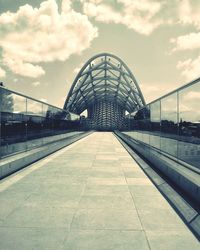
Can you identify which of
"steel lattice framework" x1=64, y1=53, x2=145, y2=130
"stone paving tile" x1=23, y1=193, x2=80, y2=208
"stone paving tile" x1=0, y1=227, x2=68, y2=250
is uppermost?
"steel lattice framework" x1=64, y1=53, x2=145, y2=130

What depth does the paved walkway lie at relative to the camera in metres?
3.04

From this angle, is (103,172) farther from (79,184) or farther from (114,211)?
(114,211)

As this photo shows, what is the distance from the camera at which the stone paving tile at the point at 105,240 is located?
2.92 metres

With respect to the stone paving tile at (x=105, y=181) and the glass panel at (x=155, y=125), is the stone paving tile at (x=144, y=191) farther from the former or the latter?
the glass panel at (x=155, y=125)

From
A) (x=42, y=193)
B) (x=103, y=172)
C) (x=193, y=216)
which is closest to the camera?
(x=193, y=216)

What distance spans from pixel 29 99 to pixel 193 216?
7805 mm

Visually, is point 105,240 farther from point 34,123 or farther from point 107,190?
point 34,123

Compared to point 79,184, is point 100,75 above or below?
above

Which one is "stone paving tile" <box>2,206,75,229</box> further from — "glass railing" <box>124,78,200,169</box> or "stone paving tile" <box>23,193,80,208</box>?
"glass railing" <box>124,78,200,169</box>

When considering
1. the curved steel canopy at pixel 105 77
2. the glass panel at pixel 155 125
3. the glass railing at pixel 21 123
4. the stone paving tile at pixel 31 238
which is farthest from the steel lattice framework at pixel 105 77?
the stone paving tile at pixel 31 238

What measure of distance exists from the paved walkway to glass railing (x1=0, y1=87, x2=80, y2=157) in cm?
166

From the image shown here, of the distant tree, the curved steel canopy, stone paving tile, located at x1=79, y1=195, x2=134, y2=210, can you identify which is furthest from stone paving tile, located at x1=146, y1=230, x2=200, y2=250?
the curved steel canopy

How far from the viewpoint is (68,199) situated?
4.81 m

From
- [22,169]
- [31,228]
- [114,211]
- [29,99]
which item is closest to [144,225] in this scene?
[114,211]
